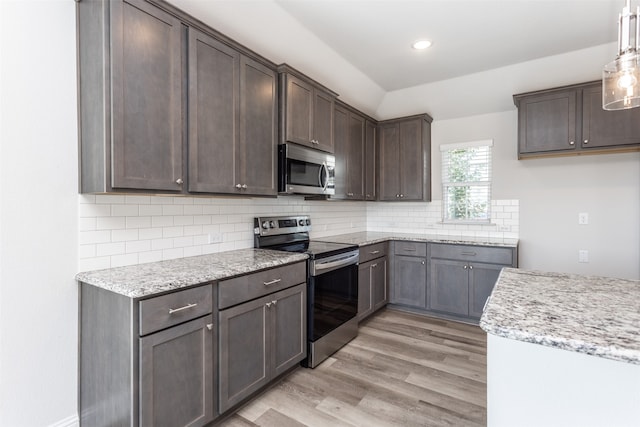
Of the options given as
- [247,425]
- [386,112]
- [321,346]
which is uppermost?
[386,112]

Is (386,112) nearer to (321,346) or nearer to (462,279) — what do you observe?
(462,279)

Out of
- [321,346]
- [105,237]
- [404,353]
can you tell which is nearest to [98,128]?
[105,237]

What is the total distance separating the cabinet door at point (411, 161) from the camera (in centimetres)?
418

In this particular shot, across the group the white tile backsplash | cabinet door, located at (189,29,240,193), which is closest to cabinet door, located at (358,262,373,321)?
the white tile backsplash

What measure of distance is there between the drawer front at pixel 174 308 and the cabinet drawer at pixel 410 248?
8.82 feet

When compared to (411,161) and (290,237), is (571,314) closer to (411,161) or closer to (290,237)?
(290,237)

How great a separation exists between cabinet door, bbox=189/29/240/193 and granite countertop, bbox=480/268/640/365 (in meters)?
1.69

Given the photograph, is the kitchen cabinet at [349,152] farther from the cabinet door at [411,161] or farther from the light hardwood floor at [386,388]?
the light hardwood floor at [386,388]

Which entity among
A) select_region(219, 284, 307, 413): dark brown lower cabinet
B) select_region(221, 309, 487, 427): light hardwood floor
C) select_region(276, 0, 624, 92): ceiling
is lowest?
select_region(221, 309, 487, 427): light hardwood floor

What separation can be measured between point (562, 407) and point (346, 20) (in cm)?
275

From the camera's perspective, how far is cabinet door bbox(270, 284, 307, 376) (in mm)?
2279

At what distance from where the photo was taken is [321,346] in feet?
8.89

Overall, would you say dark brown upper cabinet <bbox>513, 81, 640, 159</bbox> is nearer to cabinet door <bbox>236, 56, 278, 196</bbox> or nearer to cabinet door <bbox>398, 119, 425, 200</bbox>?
cabinet door <bbox>398, 119, 425, 200</bbox>

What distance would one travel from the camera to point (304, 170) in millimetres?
2895
